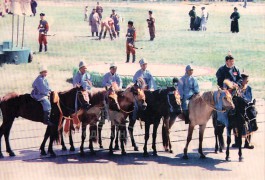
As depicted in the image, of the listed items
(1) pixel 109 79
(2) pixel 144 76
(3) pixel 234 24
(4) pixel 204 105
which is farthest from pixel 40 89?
(3) pixel 234 24

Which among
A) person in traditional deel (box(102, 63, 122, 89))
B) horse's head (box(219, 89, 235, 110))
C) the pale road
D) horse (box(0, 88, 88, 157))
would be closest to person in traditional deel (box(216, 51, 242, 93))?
horse's head (box(219, 89, 235, 110))

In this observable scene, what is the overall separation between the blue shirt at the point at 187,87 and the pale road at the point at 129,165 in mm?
1571

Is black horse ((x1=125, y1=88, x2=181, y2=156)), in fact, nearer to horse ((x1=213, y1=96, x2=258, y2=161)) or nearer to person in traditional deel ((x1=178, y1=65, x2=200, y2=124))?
person in traditional deel ((x1=178, y1=65, x2=200, y2=124))

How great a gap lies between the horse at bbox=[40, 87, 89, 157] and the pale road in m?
0.76

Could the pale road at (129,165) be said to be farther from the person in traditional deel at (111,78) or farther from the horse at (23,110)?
the person in traditional deel at (111,78)

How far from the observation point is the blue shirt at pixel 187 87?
13.6m

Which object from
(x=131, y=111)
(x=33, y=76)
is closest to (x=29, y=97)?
(x=131, y=111)

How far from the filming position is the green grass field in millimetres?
25047

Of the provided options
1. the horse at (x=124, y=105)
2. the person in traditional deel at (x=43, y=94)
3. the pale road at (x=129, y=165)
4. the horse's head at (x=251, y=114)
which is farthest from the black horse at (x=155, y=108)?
the person in traditional deel at (x=43, y=94)

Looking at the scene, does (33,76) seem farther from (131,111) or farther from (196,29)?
(196,29)

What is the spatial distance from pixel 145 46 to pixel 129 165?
75.6 ft

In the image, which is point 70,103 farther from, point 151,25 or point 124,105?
point 151,25

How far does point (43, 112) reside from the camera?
43.8 ft

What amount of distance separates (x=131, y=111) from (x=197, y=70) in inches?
437
